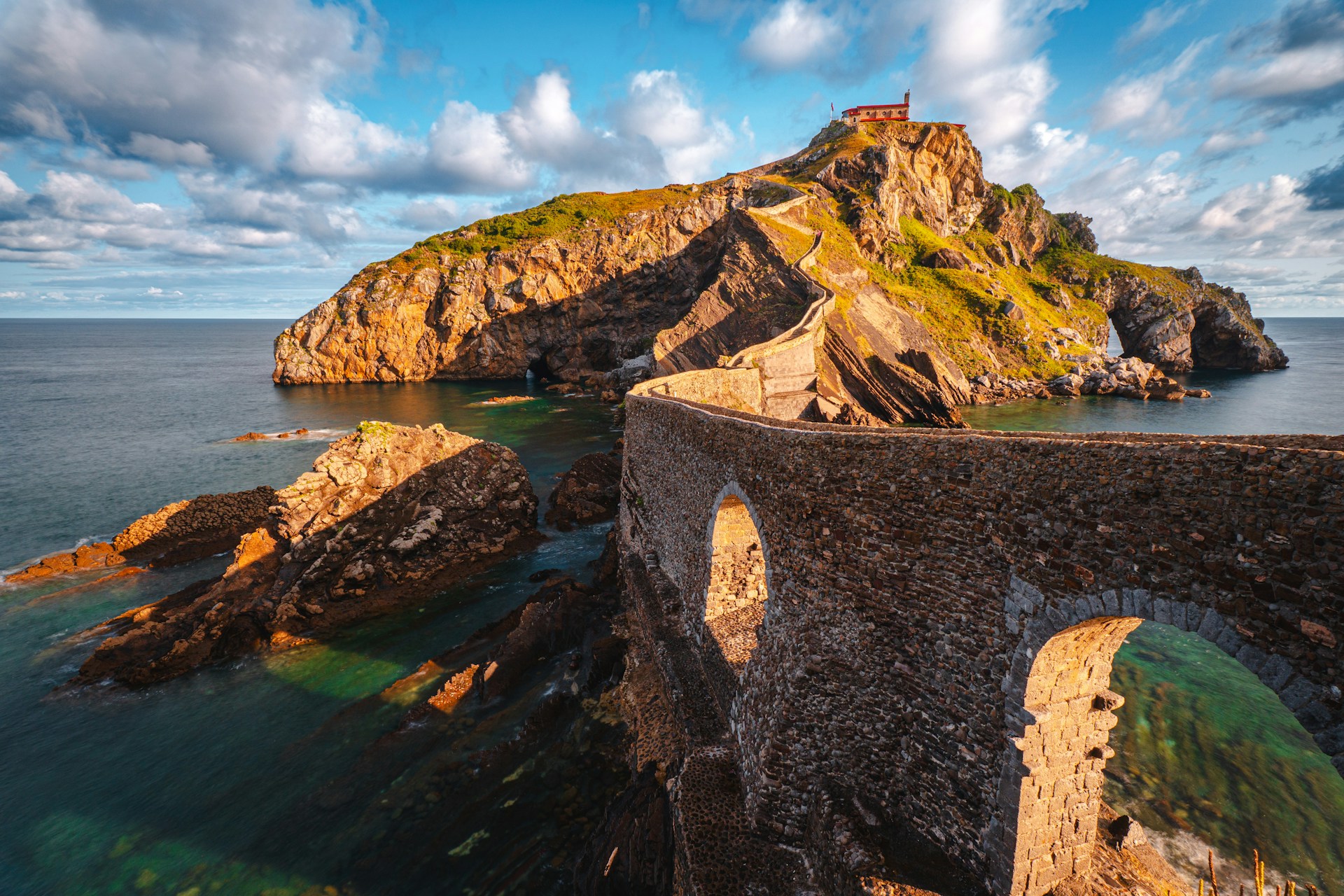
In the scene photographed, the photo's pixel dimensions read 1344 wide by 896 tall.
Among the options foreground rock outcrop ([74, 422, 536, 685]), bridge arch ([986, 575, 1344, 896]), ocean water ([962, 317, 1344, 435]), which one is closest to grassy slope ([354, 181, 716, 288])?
ocean water ([962, 317, 1344, 435])

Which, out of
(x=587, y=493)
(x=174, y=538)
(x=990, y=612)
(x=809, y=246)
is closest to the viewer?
(x=990, y=612)

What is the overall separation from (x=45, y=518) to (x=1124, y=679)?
49448 mm

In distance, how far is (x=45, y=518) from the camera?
29.7 meters

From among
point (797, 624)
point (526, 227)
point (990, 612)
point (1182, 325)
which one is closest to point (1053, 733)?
point (990, 612)

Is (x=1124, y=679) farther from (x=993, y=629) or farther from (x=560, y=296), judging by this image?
(x=560, y=296)

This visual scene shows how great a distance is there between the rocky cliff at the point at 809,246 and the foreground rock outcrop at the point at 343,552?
3665cm

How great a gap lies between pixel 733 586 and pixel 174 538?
1141 inches

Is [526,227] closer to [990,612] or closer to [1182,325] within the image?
[990,612]

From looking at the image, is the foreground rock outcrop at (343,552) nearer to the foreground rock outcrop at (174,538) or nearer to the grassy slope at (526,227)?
the foreground rock outcrop at (174,538)

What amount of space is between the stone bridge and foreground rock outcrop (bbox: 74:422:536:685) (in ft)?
52.6

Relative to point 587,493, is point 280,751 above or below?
below

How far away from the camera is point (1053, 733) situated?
6.58 meters

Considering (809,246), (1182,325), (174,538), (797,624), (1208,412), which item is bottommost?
(174,538)

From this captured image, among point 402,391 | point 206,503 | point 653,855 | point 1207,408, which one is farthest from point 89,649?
point 1207,408
